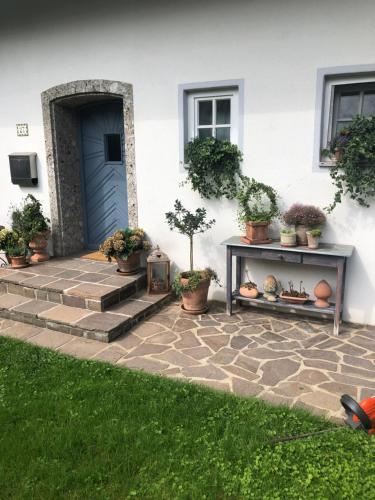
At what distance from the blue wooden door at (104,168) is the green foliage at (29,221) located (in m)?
0.80

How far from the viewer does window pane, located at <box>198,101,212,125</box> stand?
5.05 metres

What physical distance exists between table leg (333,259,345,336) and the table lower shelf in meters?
0.07

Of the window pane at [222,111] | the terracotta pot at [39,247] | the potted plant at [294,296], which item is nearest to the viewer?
the potted plant at [294,296]

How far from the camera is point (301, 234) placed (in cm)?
445

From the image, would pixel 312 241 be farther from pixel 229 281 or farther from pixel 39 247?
pixel 39 247

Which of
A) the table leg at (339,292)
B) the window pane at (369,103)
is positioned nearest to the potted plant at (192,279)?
Result: the table leg at (339,292)

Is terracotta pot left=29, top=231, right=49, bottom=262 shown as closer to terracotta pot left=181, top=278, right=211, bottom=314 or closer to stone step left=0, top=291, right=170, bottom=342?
stone step left=0, top=291, right=170, bottom=342

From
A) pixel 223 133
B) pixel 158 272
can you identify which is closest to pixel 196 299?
pixel 158 272

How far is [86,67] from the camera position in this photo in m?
5.57

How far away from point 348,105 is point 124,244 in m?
3.08

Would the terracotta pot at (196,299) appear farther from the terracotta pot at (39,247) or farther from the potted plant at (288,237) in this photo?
the terracotta pot at (39,247)

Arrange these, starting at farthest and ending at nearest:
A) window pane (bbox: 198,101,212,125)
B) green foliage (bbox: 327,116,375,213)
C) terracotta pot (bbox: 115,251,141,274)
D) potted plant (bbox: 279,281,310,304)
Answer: terracotta pot (bbox: 115,251,141,274), window pane (bbox: 198,101,212,125), potted plant (bbox: 279,281,310,304), green foliage (bbox: 327,116,375,213)

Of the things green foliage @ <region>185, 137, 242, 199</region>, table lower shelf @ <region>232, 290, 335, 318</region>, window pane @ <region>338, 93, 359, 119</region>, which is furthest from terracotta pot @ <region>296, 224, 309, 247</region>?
window pane @ <region>338, 93, 359, 119</region>

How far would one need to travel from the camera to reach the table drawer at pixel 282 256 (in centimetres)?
436
